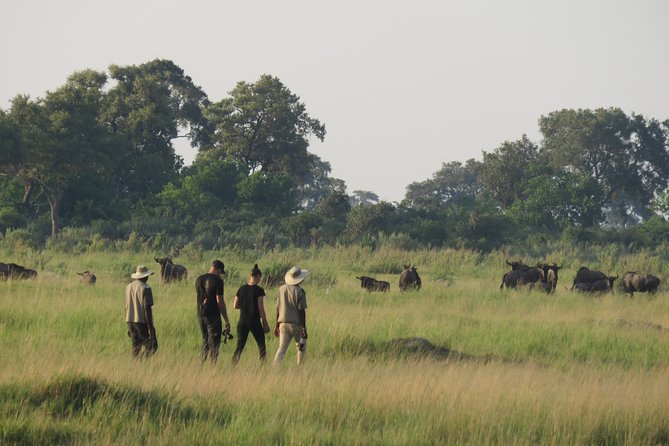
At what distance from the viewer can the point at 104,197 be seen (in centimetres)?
5462

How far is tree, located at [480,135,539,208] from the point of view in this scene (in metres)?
76.8

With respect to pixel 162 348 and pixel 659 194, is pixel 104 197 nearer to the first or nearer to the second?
pixel 162 348

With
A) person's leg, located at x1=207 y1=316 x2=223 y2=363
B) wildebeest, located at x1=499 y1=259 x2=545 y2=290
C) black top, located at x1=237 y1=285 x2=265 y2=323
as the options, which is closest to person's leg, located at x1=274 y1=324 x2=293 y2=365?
black top, located at x1=237 y1=285 x2=265 y2=323

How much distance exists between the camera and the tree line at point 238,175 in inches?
2003

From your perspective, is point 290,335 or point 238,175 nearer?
point 290,335

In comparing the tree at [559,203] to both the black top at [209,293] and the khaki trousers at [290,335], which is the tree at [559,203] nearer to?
the khaki trousers at [290,335]

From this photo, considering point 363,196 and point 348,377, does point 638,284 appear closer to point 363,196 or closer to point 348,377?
point 348,377

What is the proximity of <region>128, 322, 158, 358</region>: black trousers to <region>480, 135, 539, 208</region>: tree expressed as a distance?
210ft

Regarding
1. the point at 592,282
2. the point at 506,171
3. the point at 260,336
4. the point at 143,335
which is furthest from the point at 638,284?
the point at 506,171

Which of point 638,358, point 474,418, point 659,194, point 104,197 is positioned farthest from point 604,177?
point 474,418

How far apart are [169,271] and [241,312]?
12573 millimetres

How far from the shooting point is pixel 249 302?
13.8 metres

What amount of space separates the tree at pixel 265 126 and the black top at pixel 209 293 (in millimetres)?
53782

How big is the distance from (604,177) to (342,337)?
68.0 meters
